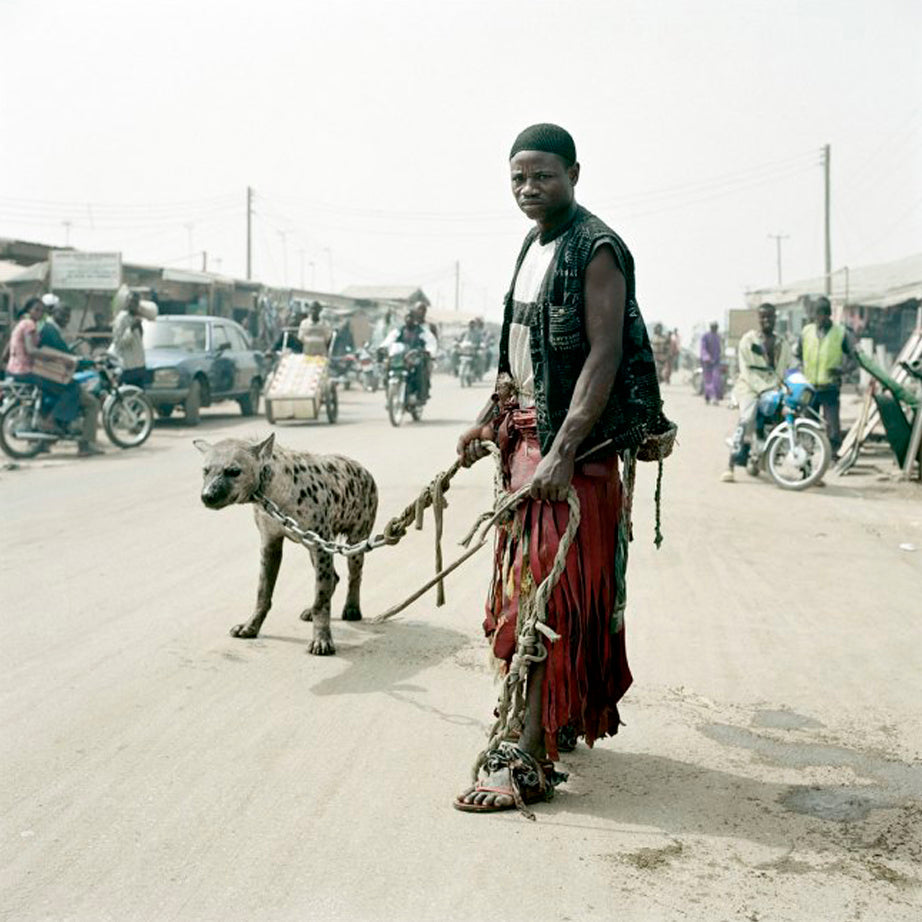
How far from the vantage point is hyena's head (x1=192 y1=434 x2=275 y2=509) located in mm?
5852

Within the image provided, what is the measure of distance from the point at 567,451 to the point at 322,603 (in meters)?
2.42

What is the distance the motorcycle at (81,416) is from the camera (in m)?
15.4

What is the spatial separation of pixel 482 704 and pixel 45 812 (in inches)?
75.3

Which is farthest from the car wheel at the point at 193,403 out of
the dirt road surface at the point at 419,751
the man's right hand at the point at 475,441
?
the man's right hand at the point at 475,441

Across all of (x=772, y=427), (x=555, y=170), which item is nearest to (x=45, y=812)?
(x=555, y=170)

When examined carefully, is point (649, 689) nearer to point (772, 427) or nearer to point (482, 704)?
point (482, 704)

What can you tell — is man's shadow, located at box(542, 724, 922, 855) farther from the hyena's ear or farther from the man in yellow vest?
the man in yellow vest

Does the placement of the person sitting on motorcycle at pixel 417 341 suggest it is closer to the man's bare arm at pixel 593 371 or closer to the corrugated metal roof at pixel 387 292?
the man's bare arm at pixel 593 371

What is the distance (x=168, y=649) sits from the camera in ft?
20.1

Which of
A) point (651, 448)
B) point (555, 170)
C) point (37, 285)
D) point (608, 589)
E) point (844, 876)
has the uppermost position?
point (37, 285)

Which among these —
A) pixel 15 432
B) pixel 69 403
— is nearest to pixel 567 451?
pixel 15 432

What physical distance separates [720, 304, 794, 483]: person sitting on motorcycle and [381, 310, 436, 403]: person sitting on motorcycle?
25.4 ft

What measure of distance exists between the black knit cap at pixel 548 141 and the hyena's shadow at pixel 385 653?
8.22ft

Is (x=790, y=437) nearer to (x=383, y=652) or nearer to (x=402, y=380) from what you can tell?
(x=383, y=652)
